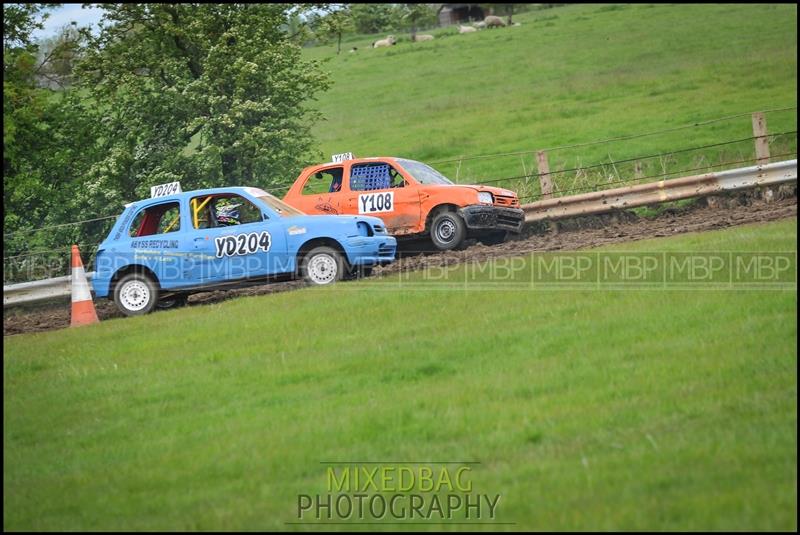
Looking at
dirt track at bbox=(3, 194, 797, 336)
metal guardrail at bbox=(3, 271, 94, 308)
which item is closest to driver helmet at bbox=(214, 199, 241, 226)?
dirt track at bbox=(3, 194, 797, 336)

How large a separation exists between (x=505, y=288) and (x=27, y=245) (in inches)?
481

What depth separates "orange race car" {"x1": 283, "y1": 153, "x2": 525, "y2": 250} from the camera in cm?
1750

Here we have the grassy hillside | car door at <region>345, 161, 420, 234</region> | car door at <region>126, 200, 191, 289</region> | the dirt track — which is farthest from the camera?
the grassy hillside

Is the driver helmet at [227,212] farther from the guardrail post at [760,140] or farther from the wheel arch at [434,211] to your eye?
the guardrail post at [760,140]

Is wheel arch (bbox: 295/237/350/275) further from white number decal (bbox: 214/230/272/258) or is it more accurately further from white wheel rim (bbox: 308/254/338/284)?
white number decal (bbox: 214/230/272/258)

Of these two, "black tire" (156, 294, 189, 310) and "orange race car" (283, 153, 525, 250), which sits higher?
"orange race car" (283, 153, 525, 250)

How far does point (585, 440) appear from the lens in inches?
282

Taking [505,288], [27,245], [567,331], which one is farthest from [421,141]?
[567,331]

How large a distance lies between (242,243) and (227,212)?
4.55ft

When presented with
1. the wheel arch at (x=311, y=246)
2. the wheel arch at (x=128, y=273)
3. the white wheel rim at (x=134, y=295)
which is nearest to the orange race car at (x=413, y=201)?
the wheel arch at (x=311, y=246)

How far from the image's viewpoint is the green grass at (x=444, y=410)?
636 centimetres

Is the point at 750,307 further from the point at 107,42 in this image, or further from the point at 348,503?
the point at 107,42

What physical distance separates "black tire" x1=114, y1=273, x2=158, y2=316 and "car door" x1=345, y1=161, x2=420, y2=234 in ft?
13.2

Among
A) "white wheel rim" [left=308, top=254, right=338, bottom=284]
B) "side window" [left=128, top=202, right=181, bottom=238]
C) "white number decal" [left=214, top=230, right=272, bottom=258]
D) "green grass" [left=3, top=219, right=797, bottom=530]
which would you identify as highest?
"side window" [left=128, top=202, right=181, bottom=238]
